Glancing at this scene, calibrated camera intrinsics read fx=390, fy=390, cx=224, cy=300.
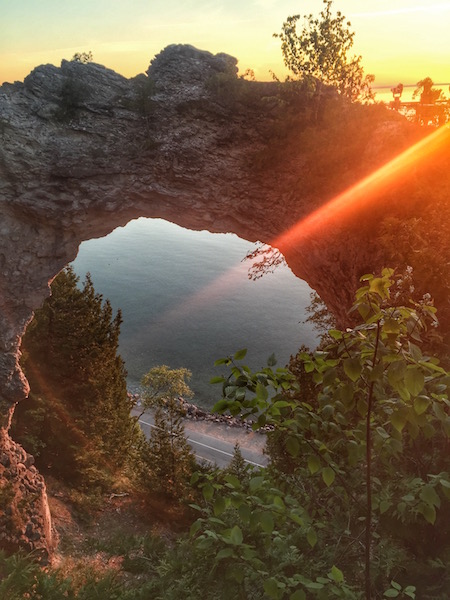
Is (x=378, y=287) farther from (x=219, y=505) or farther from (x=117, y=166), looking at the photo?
(x=117, y=166)

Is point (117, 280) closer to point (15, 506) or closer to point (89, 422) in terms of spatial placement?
point (89, 422)

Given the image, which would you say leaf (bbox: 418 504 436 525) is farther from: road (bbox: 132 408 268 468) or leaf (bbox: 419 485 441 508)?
road (bbox: 132 408 268 468)

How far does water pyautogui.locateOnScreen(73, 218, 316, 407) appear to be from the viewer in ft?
213

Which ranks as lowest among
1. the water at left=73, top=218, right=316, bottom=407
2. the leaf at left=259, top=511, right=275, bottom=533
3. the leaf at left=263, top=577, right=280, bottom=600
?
the water at left=73, top=218, right=316, bottom=407

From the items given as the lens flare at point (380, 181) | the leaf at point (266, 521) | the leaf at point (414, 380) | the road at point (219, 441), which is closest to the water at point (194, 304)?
the road at point (219, 441)

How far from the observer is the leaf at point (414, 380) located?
244 centimetres

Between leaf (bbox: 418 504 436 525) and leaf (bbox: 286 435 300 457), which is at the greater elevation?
leaf (bbox: 286 435 300 457)

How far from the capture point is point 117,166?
65.5ft

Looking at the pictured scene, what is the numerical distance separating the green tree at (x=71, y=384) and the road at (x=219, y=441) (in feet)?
36.6

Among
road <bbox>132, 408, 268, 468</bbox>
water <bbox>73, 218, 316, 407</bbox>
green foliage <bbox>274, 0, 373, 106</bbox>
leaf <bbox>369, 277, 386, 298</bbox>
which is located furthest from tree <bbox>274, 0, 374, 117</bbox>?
water <bbox>73, 218, 316, 407</bbox>

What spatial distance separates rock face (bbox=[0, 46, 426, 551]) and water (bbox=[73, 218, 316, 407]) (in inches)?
1375

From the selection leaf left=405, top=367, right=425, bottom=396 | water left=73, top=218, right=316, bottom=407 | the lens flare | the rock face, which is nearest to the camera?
leaf left=405, top=367, right=425, bottom=396

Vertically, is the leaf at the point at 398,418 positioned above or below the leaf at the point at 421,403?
below

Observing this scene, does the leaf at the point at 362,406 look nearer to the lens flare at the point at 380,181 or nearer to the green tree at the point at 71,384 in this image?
the lens flare at the point at 380,181
